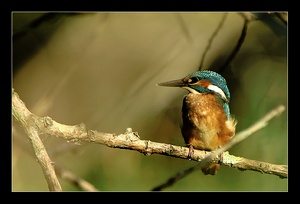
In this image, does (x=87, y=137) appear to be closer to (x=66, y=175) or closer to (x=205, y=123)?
(x=66, y=175)

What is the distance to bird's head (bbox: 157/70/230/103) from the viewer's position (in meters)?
2.34

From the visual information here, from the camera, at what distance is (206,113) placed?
2279mm

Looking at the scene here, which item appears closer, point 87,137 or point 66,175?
point 66,175

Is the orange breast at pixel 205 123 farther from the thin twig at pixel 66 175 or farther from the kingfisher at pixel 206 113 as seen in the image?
A: the thin twig at pixel 66 175

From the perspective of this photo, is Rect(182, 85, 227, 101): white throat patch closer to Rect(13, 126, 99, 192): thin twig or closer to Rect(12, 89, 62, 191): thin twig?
Rect(13, 126, 99, 192): thin twig

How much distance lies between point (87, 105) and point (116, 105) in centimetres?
17

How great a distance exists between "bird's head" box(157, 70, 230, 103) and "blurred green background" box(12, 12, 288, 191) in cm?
5

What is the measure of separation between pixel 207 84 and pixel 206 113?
162mm

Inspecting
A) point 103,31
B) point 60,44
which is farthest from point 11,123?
point 103,31

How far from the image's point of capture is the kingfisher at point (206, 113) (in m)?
2.26

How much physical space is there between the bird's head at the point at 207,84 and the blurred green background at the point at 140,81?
0.15 feet

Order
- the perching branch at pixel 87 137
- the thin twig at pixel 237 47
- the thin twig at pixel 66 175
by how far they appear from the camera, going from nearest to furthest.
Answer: the thin twig at pixel 66 175 → the perching branch at pixel 87 137 → the thin twig at pixel 237 47

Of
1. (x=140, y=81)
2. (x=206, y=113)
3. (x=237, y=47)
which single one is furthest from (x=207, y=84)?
(x=140, y=81)

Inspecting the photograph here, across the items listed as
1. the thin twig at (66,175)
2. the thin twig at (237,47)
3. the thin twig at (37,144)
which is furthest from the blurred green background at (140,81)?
the thin twig at (37,144)
